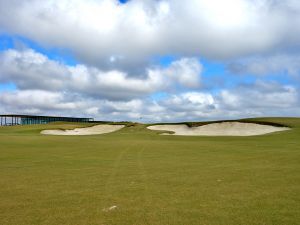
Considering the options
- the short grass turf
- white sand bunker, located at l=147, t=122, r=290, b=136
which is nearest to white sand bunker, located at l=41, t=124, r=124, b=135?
white sand bunker, located at l=147, t=122, r=290, b=136

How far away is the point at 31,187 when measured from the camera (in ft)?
41.0

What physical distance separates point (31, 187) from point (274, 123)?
47.0 m

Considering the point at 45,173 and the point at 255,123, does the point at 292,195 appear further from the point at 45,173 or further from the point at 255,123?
the point at 255,123

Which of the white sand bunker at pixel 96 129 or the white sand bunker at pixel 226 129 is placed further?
the white sand bunker at pixel 96 129

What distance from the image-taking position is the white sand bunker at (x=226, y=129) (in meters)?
50.9

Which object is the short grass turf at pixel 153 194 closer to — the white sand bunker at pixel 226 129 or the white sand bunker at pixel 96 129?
the white sand bunker at pixel 226 129

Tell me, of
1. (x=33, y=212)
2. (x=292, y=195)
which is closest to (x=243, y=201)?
(x=292, y=195)

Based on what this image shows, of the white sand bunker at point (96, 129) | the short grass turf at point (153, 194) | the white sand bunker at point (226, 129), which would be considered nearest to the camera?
the short grass turf at point (153, 194)

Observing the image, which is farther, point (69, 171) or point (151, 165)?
point (151, 165)

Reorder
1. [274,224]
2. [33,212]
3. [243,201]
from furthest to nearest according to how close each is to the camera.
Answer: [243,201] < [33,212] < [274,224]

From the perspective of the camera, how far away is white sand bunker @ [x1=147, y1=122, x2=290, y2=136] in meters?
50.9

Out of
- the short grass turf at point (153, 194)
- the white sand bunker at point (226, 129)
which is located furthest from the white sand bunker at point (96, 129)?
the short grass turf at point (153, 194)

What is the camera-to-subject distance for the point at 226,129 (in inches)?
2208

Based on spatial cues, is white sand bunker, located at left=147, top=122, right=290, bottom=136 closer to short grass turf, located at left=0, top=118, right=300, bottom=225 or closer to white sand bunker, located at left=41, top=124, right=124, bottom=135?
white sand bunker, located at left=41, top=124, right=124, bottom=135
